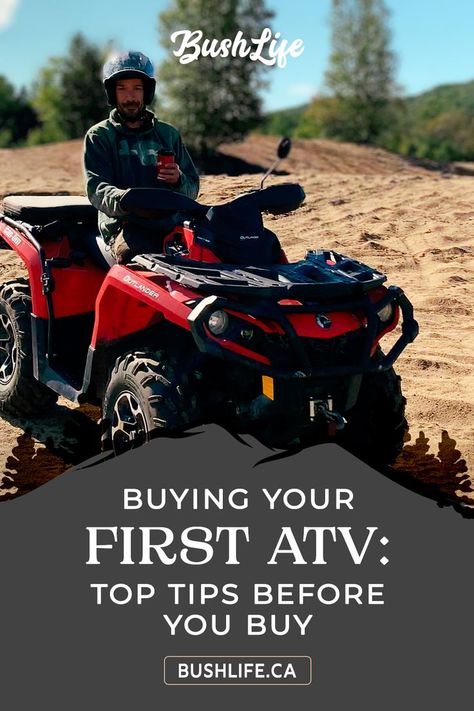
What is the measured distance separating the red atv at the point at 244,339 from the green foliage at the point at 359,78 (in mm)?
35096

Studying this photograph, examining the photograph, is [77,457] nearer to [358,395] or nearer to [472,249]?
[358,395]

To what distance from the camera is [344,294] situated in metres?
4.15

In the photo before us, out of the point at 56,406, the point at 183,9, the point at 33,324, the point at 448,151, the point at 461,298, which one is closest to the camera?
the point at 33,324

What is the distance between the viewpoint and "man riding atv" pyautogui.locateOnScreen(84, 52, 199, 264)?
4773mm

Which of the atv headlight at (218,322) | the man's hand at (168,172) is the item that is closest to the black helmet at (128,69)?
the man's hand at (168,172)

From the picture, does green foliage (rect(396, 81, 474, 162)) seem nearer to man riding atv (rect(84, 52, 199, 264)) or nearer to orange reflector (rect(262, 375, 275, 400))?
man riding atv (rect(84, 52, 199, 264))

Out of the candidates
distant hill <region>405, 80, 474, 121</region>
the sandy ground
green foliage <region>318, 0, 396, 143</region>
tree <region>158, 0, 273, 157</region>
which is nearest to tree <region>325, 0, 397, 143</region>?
green foliage <region>318, 0, 396, 143</region>

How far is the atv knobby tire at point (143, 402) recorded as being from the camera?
13.1 feet

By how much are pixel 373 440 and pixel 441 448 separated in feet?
3.32

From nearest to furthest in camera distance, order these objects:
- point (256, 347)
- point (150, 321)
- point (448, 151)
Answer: point (256, 347)
point (150, 321)
point (448, 151)

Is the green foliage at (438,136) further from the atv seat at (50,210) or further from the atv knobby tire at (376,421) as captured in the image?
the atv knobby tire at (376,421)

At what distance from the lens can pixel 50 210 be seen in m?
5.68

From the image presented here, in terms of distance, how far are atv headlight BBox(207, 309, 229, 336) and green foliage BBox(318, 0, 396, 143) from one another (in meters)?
35.7

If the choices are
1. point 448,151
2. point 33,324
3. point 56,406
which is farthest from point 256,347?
point 448,151
